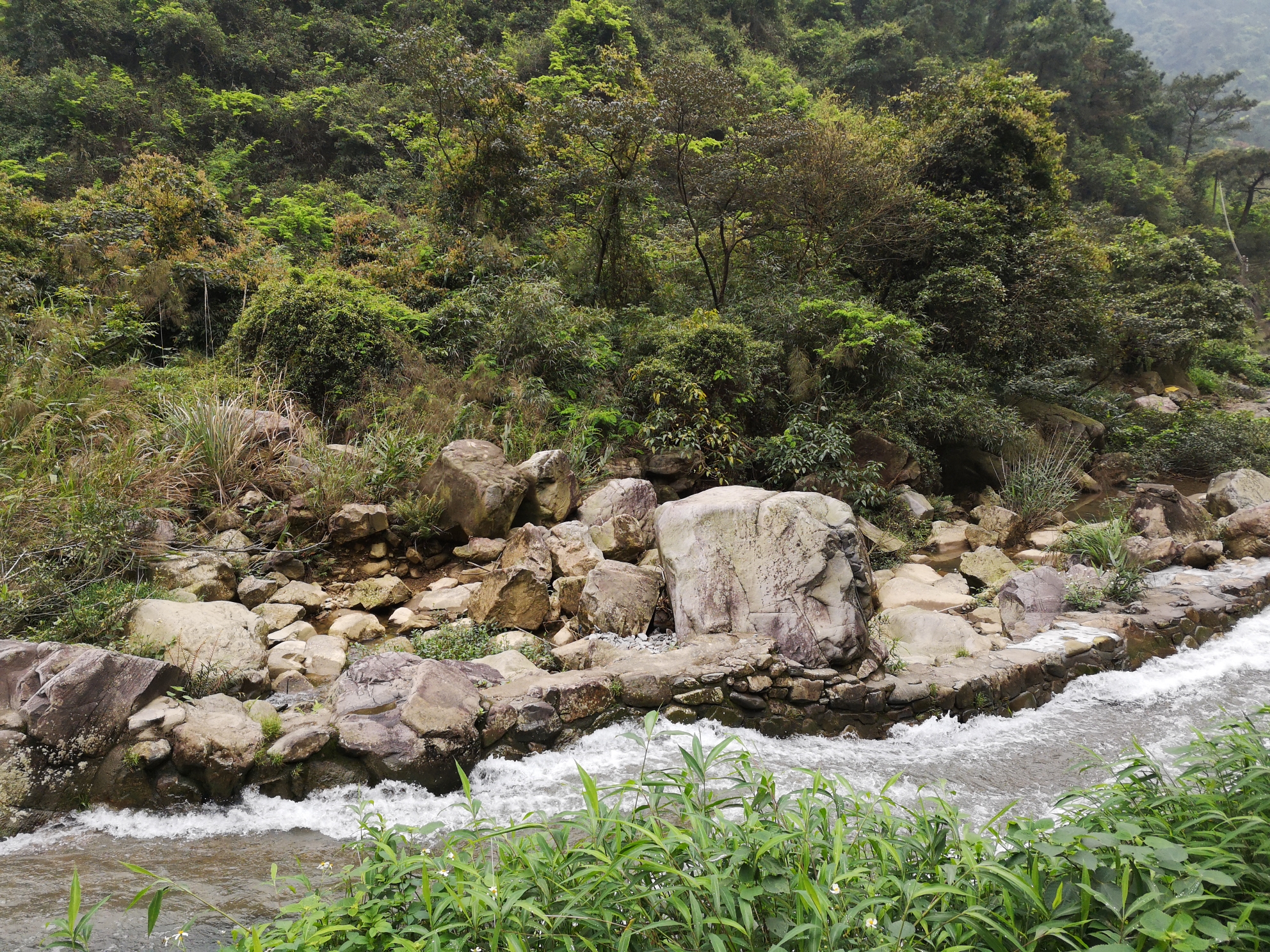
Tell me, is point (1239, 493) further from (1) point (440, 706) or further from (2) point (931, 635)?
(1) point (440, 706)

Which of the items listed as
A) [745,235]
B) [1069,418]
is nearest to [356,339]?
[745,235]

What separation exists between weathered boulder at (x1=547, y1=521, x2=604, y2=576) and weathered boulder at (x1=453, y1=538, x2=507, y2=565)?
0.52m

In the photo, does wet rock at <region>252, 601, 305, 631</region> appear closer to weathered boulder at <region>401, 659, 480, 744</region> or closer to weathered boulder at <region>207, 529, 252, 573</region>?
weathered boulder at <region>207, 529, 252, 573</region>

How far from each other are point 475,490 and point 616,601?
6.25 ft

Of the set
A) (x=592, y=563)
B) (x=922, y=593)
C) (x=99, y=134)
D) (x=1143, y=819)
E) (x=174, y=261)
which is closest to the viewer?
(x=1143, y=819)

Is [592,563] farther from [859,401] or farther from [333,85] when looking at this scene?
[333,85]

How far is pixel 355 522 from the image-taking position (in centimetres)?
604

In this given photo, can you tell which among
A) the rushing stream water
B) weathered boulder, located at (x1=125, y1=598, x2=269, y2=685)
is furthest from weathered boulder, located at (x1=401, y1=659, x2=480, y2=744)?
weathered boulder, located at (x1=125, y1=598, x2=269, y2=685)

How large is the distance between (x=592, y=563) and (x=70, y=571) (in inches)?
145

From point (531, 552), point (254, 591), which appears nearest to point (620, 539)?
point (531, 552)

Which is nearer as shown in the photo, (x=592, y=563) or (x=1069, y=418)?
(x=592, y=563)

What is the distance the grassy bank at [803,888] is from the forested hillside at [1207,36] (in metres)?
76.2

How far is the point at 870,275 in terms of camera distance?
38.5ft

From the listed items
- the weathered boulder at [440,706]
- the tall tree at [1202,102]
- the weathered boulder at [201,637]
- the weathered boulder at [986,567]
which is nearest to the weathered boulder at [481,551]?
the weathered boulder at [201,637]
